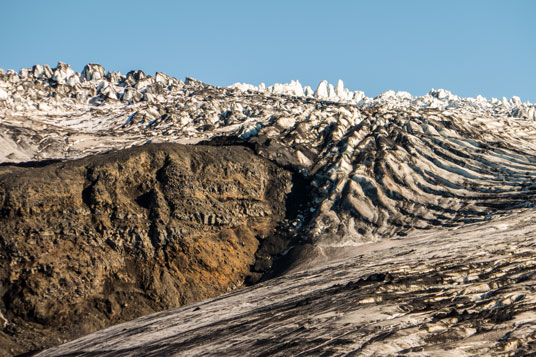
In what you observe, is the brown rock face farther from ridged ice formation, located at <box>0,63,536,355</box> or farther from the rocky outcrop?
ridged ice formation, located at <box>0,63,536,355</box>

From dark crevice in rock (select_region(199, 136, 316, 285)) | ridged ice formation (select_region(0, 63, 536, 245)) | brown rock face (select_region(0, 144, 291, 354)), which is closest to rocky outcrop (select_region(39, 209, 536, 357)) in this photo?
brown rock face (select_region(0, 144, 291, 354))

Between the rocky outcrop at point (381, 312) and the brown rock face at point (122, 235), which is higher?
the brown rock face at point (122, 235)

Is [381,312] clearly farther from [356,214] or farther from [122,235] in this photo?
[356,214]

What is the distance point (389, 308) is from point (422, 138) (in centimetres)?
6658

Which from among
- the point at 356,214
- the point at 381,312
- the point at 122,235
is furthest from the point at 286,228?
the point at 381,312

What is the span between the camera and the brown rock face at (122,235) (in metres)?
62.8

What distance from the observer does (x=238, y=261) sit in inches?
2990

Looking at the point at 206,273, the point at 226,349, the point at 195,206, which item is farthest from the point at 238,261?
the point at 226,349

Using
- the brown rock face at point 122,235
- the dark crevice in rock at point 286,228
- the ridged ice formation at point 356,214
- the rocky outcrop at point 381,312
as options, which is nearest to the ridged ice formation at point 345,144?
the ridged ice formation at point 356,214

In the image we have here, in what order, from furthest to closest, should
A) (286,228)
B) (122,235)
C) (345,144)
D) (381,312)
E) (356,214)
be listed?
(345,144)
(286,228)
(356,214)
(122,235)
(381,312)

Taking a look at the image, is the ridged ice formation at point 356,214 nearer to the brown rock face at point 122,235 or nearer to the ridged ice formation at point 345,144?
the ridged ice formation at point 345,144

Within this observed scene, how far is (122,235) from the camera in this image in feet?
237

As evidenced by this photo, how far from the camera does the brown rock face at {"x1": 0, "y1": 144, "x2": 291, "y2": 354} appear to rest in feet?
206

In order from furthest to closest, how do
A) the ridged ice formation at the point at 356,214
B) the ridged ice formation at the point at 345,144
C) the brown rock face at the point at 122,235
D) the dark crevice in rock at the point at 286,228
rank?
the ridged ice formation at the point at 345,144 < the dark crevice in rock at the point at 286,228 < the brown rock face at the point at 122,235 < the ridged ice formation at the point at 356,214
